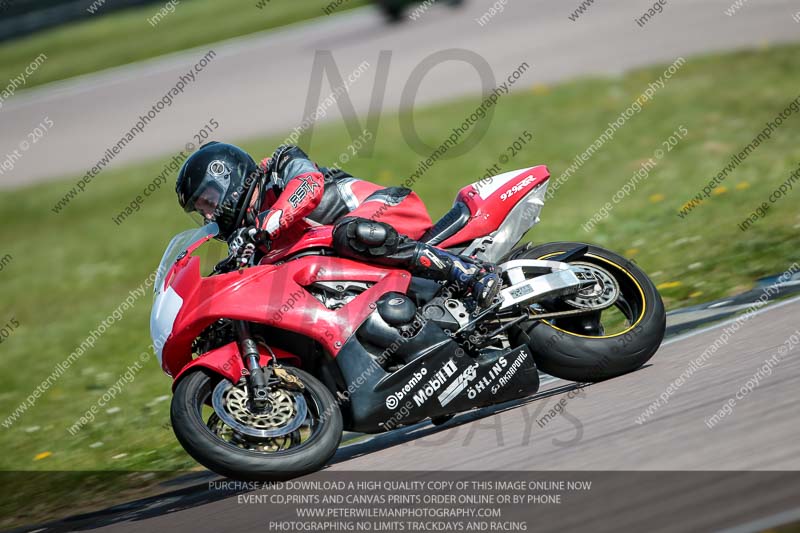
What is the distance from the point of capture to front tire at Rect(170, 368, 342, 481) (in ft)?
17.2

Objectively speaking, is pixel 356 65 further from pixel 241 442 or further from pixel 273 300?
pixel 241 442

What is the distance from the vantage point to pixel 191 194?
6.00 metres

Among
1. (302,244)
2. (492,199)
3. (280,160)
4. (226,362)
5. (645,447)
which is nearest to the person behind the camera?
(645,447)

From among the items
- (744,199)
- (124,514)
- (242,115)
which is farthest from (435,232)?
(242,115)

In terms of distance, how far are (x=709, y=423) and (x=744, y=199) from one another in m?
6.38

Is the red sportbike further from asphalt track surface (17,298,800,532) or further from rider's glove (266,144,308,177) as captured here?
rider's glove (266,144,308,177)

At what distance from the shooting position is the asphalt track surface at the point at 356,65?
18.5 metres

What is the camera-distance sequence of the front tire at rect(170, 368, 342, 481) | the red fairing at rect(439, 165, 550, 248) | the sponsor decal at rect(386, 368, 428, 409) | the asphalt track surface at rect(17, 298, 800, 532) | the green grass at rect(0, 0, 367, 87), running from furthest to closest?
the green grass at rect(0, 0, 367, 87), the red fairing at rect(439, 165, 550, 248), the sponsor decal at rect(386, 368, 428, 409), the front tire at rect(170, 368, 342, 481), the asphalt track surface at rect(17, 298, 800, 532)

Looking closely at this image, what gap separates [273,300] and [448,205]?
28.8 feet

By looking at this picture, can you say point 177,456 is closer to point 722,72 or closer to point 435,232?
point 435,232

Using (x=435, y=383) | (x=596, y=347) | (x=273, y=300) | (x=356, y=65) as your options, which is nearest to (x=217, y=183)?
(x=273, y=300)

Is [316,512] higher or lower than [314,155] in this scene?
higher

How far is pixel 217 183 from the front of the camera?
596 cm

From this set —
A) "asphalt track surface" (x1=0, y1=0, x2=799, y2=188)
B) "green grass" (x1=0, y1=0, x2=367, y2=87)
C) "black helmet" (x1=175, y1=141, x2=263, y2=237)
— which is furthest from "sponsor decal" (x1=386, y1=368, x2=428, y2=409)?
"green grass" (x1=0, y1=0, x2=367, y2=87)
